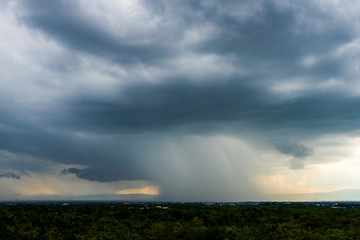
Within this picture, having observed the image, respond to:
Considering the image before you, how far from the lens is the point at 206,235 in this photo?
3184 inches

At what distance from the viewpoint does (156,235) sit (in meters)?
82.5

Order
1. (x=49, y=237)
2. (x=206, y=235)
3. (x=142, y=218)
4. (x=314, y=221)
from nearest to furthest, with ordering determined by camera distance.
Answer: (x=49, y=237)
(x=206, y=235)
(x=314, y=221)
(x=142, y=218)

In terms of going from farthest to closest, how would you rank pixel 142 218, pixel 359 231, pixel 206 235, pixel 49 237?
pixel 142 218 → pixel 359 231 → pixel 206 235 → pixel 49 237

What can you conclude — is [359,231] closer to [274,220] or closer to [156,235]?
[274,220]

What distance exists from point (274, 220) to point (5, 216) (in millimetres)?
101455

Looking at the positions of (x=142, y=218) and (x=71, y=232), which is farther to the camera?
(x=142, y=218)

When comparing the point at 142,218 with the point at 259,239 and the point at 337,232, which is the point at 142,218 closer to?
the point at 259,239

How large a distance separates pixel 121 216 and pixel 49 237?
215 ft

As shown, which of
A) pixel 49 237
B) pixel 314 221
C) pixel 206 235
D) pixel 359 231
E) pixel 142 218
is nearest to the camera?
pixel 49 237

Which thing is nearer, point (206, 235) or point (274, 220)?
point (206, 235)

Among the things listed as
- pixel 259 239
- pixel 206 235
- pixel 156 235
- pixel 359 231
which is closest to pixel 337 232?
pixel 359 231

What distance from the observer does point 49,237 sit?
7250 centimetres

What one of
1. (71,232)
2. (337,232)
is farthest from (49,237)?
(337,232)

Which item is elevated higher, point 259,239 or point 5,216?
point 5,216
